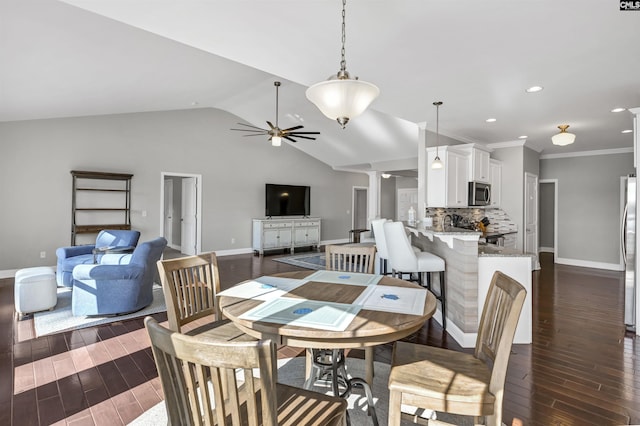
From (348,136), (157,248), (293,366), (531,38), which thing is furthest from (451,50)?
(348,136)

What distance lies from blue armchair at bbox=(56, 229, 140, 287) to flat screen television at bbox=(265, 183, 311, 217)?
12.8ft

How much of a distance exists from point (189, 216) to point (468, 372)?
7.54 meters

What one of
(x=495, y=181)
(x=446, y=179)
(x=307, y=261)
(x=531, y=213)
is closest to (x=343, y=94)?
(x=446, y=179)

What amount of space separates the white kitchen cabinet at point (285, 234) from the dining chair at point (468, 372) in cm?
674

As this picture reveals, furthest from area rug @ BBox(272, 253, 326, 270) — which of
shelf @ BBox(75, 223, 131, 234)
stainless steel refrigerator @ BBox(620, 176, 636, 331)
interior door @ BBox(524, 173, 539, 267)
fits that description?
stainless steel refrigerator @ BBox(620, 176, 636, 331)

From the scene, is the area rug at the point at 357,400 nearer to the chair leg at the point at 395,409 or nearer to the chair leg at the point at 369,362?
the chair leg at the point at 369,362

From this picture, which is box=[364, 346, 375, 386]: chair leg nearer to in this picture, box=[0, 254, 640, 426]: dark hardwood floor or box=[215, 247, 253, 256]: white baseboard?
box=[0, 254, 640, 426]: dark hardwood floor

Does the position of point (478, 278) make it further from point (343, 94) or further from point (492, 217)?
point (492, 217)

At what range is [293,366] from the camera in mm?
2621

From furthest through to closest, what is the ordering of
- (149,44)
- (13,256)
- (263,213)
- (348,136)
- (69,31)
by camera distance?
(263,213) → (348,136) → (13,256) → (149,44) → (69,31)

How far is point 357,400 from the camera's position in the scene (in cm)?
215

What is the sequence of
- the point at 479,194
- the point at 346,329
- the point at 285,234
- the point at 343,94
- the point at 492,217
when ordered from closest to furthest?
the point at 346,329, the point at 343,94, the point at 479,194, the point at 492,217, the point at 285,234

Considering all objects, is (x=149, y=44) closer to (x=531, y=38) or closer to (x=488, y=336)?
(x=531, y=38)

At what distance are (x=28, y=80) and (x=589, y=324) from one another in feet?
23.0
